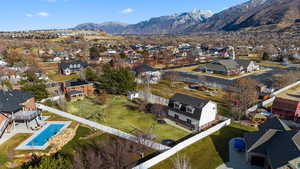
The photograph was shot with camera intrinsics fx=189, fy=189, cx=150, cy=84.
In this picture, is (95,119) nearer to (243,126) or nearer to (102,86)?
(102,86)

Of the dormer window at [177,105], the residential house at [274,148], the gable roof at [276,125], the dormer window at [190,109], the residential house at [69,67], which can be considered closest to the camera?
the residential house at [274,148]

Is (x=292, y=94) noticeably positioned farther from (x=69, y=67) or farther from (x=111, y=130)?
(x=69, y=67)

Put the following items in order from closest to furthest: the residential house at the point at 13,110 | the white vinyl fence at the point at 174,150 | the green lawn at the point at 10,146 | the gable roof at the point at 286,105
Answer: the white vinyl fence at the point at 174,150
the green lawn at the point at 10,146
the residential house at the point at 13,110
the gable roof at the point at 286,105

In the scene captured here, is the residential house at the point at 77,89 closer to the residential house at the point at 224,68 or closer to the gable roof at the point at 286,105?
the gable roof at the point at 286,105

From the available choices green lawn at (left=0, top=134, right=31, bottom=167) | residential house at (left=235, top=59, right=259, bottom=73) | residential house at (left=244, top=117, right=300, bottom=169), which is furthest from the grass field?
green lawn at (left=0, top=134, right=31, bottom=167)

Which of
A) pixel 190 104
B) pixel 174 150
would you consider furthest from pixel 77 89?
pixel 174 150

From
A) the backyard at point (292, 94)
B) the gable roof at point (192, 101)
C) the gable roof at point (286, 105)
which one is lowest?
the backyard at point (292, 94)

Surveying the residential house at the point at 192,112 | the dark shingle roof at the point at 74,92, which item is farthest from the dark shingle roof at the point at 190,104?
the dark shingle roof at the point at 74,92
